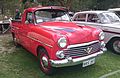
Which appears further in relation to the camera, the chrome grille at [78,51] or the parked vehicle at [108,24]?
the parked vehicle at [108,24]

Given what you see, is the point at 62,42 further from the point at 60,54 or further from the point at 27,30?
the point at 27,30

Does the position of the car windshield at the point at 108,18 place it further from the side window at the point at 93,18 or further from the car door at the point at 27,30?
the car door at the point at 27,30

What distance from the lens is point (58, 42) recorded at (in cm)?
445

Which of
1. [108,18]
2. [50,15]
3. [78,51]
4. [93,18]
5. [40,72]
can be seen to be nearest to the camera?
[78,51]

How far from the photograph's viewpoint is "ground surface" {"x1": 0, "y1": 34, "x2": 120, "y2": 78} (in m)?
5.14

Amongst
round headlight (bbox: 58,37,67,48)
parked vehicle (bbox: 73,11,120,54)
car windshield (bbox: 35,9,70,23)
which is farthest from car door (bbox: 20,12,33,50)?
parked vehicle (bbox: 73,11,120,54)

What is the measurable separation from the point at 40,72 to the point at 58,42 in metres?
1.36

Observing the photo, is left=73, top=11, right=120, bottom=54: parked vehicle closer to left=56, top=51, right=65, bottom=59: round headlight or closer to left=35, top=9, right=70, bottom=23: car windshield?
left=35, top=9, right=70, bottom=23: car windshield

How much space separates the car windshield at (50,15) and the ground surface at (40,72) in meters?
1.46

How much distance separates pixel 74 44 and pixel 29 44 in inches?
75.8

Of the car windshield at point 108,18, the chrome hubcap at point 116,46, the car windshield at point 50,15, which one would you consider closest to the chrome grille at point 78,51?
the car windshield at point 50,15

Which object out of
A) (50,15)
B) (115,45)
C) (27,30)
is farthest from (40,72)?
(115,45)

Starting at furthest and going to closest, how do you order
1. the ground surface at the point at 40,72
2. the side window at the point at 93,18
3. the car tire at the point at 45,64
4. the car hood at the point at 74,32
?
the side window at the point at 93,18 → the ground surface at the point at 40,72 → the car tire at the point at 45,64 → the car hood at the point at 74,32

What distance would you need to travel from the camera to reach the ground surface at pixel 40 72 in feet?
16.9
